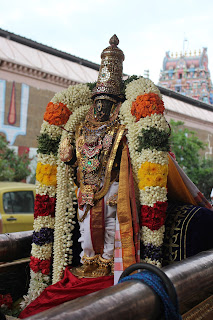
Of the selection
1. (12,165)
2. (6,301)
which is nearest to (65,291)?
(6,301)

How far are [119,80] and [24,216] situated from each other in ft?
14.5

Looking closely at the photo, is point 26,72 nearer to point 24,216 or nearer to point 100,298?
point 24,216

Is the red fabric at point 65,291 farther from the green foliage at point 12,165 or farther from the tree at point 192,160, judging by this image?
the tree at point 192,160

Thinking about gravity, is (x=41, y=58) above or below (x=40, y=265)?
above

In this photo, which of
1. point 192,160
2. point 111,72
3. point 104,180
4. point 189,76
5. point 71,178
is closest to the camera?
point 104,180

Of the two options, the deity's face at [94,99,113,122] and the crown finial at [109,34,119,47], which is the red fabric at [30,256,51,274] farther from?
the crown finial at [109,34,119,47]

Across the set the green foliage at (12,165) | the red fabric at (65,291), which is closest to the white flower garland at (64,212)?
the red fabric at (65,291)

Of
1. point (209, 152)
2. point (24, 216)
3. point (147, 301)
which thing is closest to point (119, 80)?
point (147, 301)

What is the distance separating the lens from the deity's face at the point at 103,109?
10.6 feet

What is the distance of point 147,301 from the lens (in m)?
1.32

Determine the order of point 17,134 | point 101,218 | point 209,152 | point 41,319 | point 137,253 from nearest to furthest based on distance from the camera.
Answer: point 41,319 < point 137,253 < point 101,218 < point 17,134 < point 209,152

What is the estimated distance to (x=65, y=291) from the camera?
9.17 ft

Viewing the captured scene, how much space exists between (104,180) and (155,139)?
0.57 meters

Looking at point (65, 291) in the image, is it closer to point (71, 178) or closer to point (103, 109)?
point (71, 178)
